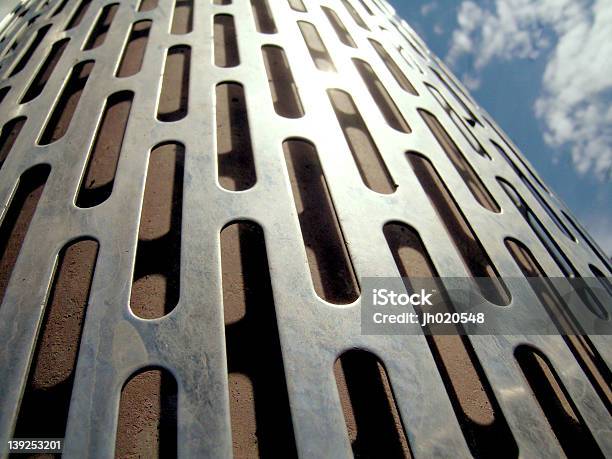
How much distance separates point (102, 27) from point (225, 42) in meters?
0.99

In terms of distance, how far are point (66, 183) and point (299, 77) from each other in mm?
1333

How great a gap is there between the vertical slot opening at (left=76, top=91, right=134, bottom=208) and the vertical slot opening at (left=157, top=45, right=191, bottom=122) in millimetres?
181

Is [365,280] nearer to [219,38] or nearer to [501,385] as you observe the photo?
[501,385]

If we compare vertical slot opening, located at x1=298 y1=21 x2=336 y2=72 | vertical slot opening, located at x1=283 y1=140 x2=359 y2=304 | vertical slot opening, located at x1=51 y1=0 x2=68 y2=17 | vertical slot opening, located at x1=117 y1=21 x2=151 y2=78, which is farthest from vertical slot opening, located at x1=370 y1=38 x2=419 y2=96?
vertical slot opening, located at x1=51 y1=0 x2=68 y2=17

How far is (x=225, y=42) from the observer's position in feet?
8.13

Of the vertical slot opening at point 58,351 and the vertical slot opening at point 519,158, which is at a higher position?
the vertical slot opening at point 519,158

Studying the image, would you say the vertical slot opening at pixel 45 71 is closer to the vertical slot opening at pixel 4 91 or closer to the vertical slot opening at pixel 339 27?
the vertical slot opening at pixel 4 91

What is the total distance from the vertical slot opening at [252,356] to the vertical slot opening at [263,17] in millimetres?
1744

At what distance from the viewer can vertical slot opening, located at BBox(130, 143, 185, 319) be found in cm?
131

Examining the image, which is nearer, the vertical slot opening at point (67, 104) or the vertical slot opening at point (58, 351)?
the vertical slot opening at point (58, 351)

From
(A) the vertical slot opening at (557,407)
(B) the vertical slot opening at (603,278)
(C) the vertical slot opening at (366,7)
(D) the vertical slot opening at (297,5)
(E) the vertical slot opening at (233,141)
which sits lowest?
(A) the vertical slot opening at (557,407)

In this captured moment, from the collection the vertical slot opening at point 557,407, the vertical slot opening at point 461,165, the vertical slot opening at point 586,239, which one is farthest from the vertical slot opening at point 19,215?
the vertical slot opening at point 586,239

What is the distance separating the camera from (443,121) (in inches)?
89.4

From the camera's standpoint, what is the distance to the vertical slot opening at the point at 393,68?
2.49 metres
